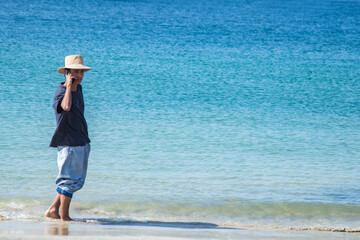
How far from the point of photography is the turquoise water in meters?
6.11

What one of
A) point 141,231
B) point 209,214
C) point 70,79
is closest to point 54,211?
point 141,231

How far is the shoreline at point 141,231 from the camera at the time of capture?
3.90 meters

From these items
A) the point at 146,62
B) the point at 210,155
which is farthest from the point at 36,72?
the point at 210,155

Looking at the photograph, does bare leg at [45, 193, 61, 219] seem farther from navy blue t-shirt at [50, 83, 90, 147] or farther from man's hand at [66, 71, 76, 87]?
man's hand at [66, 71, 76, 87]

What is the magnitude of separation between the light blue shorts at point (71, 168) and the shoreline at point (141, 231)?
301 millimetres

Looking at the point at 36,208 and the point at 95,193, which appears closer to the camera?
the point at 36,208

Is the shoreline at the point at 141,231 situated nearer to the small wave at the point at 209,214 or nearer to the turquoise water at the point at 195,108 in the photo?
the small wave at the point at 209,214

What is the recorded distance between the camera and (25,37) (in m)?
28.4

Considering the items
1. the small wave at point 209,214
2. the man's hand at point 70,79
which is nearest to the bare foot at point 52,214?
the small wave at point 209,214

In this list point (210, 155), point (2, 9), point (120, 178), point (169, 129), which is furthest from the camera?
point (2, 9)

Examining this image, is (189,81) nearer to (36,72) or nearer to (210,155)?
(36,72)

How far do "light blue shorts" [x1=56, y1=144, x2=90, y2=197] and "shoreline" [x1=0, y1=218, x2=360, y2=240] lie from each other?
0.99 feet

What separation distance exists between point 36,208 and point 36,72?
669 inches

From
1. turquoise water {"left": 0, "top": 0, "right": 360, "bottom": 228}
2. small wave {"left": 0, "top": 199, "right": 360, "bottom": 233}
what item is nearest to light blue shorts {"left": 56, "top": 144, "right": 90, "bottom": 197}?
small wave {"left": 0, "top": 199, "right": 360, "bottom": 233}
